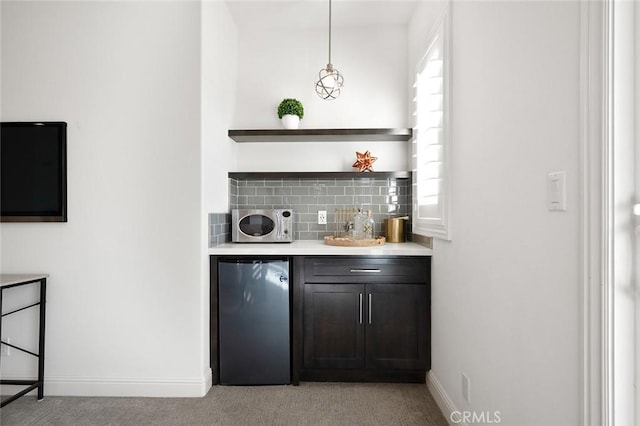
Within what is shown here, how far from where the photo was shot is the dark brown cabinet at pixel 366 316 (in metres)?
2.53

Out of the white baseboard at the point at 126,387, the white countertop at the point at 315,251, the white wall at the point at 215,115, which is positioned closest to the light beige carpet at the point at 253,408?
the white baseboard at the point at 126,387

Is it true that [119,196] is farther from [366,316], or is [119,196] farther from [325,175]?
[366,316]

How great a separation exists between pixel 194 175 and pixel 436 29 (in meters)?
1.75

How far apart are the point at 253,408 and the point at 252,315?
550mm

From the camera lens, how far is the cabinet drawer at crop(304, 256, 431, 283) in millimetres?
2525

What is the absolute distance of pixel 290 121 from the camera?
117 inches

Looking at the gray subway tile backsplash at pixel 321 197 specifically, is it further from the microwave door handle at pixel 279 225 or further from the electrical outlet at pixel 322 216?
the microwave door handle at pixel 279 225

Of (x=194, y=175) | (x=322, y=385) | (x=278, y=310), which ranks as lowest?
(x=322, y=385)

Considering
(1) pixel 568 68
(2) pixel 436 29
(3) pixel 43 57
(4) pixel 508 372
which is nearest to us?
(1) pixel 568 68

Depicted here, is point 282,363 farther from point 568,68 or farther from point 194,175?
point 568,68

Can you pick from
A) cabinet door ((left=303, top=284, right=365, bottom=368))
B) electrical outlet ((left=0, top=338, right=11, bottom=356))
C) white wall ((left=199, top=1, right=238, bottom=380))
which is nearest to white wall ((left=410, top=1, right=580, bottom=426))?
cabinet door ((left=303, top=284, right=365, bottom=368))

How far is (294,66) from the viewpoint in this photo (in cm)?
319

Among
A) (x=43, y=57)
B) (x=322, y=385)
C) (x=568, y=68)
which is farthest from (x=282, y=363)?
(x=43, y=57)

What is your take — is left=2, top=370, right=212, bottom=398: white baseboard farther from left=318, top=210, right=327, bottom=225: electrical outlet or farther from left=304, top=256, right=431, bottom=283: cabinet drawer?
left=318, top=210, right=327, bottom=225: electrical outlet
